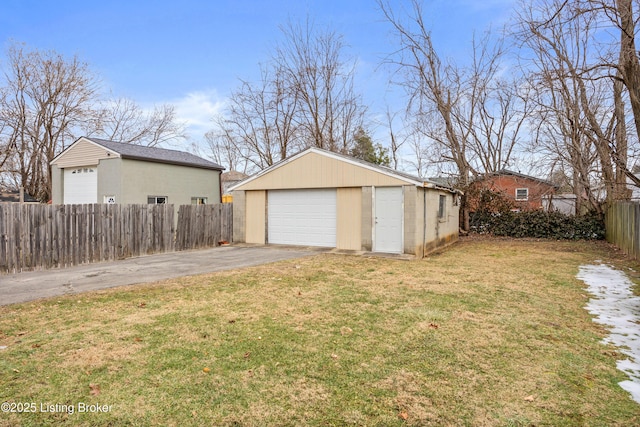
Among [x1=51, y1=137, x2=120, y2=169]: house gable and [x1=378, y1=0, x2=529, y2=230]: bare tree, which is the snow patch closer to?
[x1=378, y1=0, x2=529, y2=230]: bare tree

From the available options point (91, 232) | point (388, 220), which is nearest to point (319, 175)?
point (388, 220)

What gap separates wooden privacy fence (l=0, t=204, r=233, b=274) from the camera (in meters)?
8.19

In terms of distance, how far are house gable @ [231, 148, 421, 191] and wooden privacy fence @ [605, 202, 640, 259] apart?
583 centimetres

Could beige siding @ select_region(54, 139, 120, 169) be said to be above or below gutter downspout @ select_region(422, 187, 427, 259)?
above

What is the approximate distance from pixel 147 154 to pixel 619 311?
17.8 metres

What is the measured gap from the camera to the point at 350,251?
11758 millimetres

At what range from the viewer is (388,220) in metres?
11.4

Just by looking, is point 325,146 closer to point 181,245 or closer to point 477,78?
point 477,78

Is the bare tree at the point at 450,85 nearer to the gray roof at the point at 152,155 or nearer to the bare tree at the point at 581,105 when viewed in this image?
the bare tree at the point at 581,105

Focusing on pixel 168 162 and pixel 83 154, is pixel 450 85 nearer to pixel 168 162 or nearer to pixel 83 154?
pixel 168 162

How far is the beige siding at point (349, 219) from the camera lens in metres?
11.9

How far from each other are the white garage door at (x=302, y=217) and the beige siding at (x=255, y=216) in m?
0.24

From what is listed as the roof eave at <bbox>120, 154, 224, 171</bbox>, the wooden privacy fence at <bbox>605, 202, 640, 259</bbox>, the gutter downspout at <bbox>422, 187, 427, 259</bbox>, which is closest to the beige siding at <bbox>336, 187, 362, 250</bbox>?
the gutter downspout at <bbox>422, 187, 427, 259</bbox>

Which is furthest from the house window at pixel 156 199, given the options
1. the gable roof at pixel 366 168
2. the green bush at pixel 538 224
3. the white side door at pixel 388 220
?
the green bush at pixel 538 224
